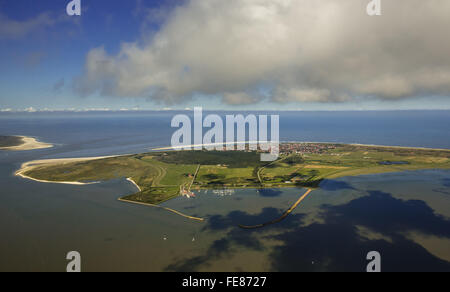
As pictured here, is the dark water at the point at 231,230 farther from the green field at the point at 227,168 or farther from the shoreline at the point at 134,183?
the green field at the point at 227,168

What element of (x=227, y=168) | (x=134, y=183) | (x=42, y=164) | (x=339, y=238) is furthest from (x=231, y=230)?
(x=42, y=164)

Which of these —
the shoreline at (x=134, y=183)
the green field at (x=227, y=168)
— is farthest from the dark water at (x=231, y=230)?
the green field at (x=227, y=168)

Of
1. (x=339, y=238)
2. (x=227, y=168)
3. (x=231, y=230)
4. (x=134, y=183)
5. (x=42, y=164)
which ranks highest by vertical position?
(x=42, y=164)

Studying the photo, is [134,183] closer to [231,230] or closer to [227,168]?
[227,168]
